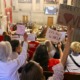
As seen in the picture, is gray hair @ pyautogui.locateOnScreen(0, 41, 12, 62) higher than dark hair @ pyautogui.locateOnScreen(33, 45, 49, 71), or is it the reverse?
gray hair @ pyautogui.locateOnScreen(0, 41, 12, 62)

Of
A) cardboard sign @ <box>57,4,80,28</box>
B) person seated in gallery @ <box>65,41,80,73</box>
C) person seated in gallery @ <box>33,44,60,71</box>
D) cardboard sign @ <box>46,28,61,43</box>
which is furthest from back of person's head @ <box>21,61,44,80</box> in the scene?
person seated in gallery @ <box>33,44,60,71</box>

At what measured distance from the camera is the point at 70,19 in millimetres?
1673

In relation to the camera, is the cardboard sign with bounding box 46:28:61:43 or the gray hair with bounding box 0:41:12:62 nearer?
the gray hair with bounding box 0:41:12:62

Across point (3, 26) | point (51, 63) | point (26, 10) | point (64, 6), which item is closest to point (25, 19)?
point (26, 10)

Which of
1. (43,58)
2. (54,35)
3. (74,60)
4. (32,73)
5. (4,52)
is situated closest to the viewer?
(32,73)

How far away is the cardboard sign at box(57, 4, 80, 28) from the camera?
164 centimetres

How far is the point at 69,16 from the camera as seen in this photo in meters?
1.67

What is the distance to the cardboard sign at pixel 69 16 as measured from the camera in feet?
5.39

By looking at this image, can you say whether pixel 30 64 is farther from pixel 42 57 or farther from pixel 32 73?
pixel 42 57

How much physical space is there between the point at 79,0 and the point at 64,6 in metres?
2.69

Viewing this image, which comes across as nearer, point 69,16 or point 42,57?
point 69,16

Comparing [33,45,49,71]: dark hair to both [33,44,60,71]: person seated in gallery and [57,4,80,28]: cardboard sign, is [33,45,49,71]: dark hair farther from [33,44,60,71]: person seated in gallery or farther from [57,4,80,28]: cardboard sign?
[57,4,80,28]: cardboard sign

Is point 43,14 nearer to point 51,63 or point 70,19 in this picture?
point 51,63

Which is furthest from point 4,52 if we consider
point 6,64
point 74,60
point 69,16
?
point 74,60
